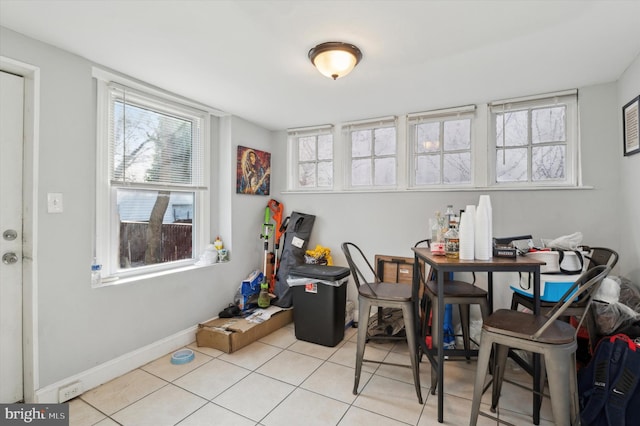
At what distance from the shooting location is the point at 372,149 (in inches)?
137

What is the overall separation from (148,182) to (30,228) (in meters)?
0.91

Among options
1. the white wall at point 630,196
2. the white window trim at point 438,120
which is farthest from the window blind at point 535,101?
the white wall at point 630,196

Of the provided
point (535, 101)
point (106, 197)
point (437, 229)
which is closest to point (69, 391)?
point (106, 197)

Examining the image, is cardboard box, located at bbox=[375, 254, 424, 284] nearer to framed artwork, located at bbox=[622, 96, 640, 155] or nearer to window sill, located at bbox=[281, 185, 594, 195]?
window sill, located at bbox=[281, 185, 594, 195]

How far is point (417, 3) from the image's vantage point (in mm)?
1521

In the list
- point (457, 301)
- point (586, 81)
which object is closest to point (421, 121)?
point (586, 81)

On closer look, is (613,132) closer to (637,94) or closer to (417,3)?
(637,94)

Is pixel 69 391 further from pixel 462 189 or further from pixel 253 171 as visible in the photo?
pixel 462 189

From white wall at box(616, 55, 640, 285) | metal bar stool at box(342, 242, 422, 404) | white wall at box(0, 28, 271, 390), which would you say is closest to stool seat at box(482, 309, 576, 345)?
metal bar stool at box(342, 242, 422, 404)

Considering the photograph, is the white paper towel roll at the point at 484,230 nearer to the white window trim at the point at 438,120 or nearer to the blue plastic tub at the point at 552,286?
the blue plastic tub at the point at 552,286

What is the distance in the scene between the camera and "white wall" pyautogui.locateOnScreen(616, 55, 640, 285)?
212 centimetres

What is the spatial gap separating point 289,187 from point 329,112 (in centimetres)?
116

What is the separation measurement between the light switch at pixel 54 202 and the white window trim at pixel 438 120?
3.01 metres

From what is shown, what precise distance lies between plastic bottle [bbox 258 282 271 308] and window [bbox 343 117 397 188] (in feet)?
5.19
